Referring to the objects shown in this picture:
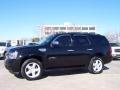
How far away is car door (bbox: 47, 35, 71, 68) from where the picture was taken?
33.3 feet

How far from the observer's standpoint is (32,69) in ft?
32.1

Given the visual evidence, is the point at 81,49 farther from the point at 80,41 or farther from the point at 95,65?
the point at 95,65

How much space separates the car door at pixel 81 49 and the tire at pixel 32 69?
1.64 metres

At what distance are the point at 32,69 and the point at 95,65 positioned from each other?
310 cm

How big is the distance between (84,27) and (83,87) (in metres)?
95.8

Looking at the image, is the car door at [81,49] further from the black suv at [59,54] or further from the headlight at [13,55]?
the headlight at [13,55]

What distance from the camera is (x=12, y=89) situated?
313 inches

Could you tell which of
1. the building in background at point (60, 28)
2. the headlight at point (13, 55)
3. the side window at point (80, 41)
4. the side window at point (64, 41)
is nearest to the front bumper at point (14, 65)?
the headlight at point (13, 55)

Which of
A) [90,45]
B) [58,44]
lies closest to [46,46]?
[58,44]

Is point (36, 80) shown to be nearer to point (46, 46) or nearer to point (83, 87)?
point (46, 46)

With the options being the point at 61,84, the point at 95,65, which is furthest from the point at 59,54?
the point at 95,65

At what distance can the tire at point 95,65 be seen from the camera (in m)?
11.3

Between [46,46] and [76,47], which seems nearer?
[46,46]

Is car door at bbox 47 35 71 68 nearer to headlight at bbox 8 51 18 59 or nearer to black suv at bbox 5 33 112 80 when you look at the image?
black suv at bbox 5 33 112 80
